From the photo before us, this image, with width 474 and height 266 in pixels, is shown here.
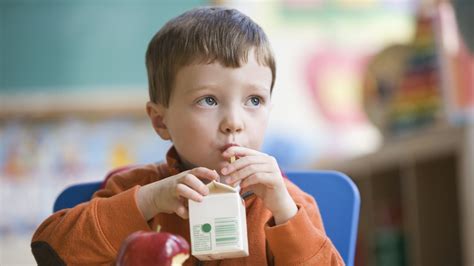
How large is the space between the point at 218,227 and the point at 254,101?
245 mm

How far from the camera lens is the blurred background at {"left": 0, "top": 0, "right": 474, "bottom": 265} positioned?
2.73 metres

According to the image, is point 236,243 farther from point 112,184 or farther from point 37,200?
point 37,200

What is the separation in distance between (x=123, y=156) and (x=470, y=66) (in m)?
1.66

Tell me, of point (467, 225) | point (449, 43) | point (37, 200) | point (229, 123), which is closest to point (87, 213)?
point (229, 123)

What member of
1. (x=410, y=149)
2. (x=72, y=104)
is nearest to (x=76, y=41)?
(x=72, y=104)

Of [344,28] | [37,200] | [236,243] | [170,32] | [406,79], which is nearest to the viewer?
[236,243]

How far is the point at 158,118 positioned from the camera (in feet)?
3.49

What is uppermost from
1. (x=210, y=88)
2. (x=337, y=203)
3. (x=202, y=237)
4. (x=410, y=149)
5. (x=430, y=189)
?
(x=210, y=88)

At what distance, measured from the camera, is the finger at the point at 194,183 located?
2.50 ft

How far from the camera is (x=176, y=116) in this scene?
975mm

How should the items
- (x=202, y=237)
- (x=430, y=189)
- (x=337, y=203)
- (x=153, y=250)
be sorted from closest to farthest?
(x=153, y=250) → (x=202, y=237) → (x=337, y=203) → (x=430, y=189)

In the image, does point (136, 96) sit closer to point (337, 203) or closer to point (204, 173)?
point (337, 203)

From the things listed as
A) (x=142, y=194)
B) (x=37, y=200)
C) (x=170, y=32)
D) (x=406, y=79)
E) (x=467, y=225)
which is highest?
(x=170, y=32)

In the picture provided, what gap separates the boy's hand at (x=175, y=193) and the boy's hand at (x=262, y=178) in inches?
1.0
